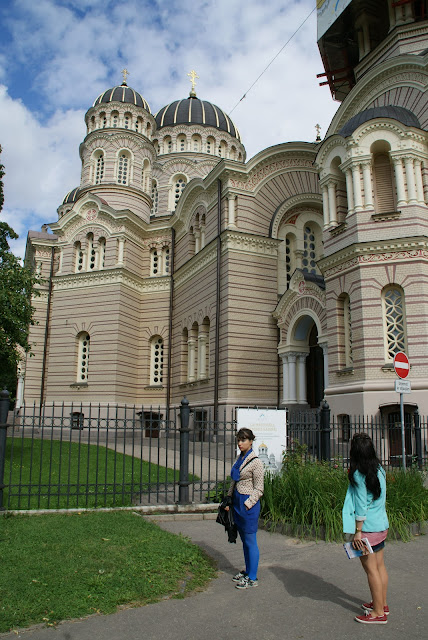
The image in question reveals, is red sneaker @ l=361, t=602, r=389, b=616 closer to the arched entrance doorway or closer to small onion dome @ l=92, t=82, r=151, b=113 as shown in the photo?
the arched entrance doorway

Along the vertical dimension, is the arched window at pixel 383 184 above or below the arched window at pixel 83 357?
above

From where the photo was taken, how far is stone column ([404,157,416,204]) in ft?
55.7

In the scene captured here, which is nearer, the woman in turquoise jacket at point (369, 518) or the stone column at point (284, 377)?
the woman in turquoise jacket at point (369, 518)

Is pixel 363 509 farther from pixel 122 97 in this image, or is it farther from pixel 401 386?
pixel 122 97

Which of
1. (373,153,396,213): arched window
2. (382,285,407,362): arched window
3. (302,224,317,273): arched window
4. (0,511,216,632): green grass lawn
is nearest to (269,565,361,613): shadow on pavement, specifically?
(0,511,216,632): green grass lawn

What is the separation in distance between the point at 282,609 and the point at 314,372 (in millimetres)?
17179

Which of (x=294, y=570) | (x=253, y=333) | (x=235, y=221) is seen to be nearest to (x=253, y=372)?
(x=253, y=333)

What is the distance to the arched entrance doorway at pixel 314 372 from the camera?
21.7m

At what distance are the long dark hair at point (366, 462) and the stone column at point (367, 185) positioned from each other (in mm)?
13682

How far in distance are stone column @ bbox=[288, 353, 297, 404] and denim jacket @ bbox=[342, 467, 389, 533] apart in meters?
16.2

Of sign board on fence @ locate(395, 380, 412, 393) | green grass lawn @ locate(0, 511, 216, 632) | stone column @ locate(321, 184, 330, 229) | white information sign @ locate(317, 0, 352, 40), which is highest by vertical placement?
white information sign @ locate(317, 0, 352, 40)

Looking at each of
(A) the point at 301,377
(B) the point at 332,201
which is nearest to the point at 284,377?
(A) the point at 301,377

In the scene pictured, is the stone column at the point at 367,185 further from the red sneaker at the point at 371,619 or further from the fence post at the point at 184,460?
the red sneaker at the point at 371,619

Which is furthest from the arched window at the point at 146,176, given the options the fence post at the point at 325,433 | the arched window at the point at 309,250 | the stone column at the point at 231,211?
the fence post at the point at 325,433
